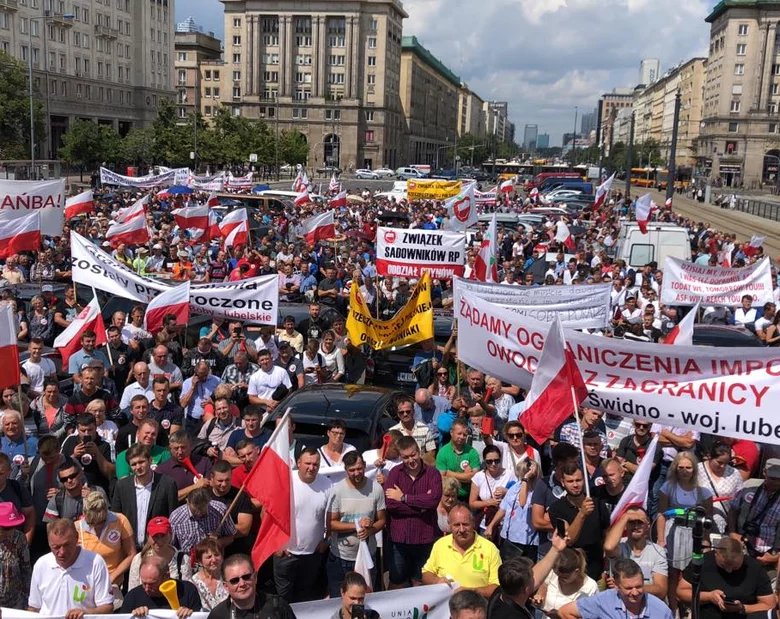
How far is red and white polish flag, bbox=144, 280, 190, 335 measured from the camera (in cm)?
1126

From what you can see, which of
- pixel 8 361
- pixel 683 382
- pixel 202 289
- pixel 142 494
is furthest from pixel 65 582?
pixel 202 289

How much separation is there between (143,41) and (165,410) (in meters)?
95.7

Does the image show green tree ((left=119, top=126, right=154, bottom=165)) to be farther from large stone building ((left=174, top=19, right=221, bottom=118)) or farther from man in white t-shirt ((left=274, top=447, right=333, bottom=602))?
man in white t-shirt ((left=274, top=447, right=333, bottom=602))

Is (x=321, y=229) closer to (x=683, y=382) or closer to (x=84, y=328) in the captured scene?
(x=84, y=328)

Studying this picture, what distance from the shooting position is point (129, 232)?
1812 cm

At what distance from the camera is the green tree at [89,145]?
215ft

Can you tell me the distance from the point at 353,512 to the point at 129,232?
13.1 meters

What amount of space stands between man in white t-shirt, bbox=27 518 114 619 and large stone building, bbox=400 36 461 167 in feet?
445

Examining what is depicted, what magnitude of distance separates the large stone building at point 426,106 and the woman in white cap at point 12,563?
443 ft

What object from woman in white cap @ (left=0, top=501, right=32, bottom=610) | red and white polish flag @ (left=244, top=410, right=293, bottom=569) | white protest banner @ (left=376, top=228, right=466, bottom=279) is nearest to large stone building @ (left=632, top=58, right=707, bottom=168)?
white protest banner @ (left=376, top=228, right=466, bottom=279)

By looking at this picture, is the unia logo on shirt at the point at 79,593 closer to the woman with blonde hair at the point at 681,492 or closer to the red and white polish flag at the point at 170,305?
the woman with blonde hair at the point at 681,492

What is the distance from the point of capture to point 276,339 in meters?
12.0

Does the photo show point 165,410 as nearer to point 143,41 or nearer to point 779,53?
point 143,41

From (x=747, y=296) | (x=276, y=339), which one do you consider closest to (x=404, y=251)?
(x=276, y=339)
